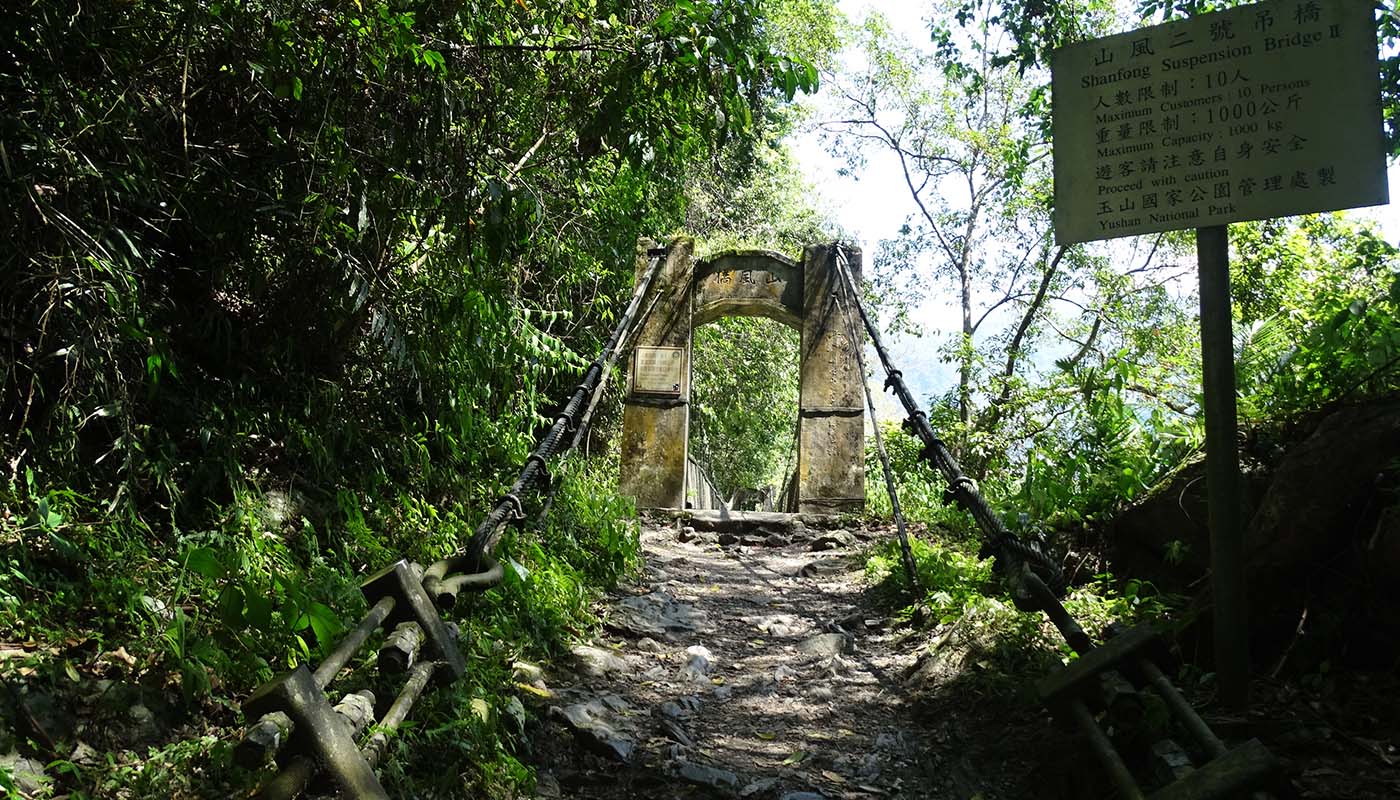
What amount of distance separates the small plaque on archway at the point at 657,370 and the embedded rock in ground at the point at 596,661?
4.49 m

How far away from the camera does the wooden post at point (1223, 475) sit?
221cm

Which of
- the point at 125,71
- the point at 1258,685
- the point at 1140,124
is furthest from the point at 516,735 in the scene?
the point at 1140,124

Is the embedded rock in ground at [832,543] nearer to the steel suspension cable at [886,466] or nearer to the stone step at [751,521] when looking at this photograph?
the steel suspension cable at [886,466]

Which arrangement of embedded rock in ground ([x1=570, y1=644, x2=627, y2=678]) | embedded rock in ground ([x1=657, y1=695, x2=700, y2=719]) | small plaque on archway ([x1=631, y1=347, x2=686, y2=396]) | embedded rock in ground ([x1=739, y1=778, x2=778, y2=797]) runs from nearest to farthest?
embedded rock in ground ([x1=739, y1=778, x2=778, y2=797]) → embedded rock in ground ([x1=657, y1=695, x2=700, y2=719]) → embedded rock in ground ([x1=570, y1=644, x2=627, y2=678]) → small plaque on archway ([x1=631, y1=347, x2=686, y2=396])

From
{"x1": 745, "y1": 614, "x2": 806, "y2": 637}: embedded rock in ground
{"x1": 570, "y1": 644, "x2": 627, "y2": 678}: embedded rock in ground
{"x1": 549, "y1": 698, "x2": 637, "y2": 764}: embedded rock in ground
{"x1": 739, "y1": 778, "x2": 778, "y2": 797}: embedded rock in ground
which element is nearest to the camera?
{"x1": 739, "y1": 778, "x2": 778, "y2": 797}: embedded rock in ground

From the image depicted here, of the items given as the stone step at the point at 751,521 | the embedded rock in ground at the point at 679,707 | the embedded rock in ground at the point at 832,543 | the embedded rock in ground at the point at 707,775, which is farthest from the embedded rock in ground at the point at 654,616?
the stone step at the point at 751,521

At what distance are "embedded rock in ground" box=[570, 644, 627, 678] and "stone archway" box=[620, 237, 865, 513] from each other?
13.0 feet

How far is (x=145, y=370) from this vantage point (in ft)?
8.89

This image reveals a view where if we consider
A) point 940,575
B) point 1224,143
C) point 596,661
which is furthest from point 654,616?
point 1224,143

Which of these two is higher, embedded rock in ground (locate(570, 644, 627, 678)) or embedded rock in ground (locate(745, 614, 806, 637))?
embedded rock in ground (locate(570, 644, 627, 678))

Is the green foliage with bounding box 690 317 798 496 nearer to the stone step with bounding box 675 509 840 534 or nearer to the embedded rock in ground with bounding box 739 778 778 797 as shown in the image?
the stone step with bounding box 675 509 840 534

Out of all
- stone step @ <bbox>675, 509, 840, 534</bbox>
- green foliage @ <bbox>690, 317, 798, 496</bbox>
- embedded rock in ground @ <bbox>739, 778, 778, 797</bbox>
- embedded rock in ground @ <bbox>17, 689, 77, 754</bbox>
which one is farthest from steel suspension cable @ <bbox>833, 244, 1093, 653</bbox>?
green foliage @ <bbox>690, 317, 798, 496</bbox>

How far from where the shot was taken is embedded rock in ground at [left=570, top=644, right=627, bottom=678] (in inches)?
131

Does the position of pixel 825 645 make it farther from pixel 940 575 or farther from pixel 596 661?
pixel 596 661
